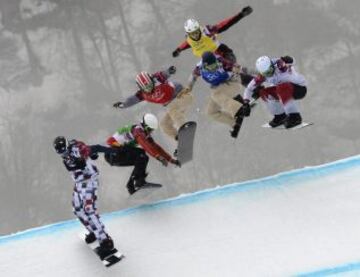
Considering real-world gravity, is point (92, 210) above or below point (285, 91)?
below

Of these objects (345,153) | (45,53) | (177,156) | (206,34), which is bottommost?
(345,153)

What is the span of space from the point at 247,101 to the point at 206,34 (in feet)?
5.70

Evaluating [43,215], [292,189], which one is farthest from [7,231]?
[292,189]

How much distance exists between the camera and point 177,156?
10688mm

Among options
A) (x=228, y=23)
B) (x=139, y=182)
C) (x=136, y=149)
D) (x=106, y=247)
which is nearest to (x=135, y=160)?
(x=136, y=149)

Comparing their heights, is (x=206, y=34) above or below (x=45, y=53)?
below

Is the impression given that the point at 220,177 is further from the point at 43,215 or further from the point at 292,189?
the point at 292,189

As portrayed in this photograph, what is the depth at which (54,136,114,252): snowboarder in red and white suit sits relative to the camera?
30.0 ft

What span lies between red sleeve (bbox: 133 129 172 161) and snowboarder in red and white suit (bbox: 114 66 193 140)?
0.99 metres

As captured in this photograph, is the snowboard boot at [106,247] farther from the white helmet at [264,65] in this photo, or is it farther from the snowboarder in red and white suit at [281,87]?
the white helmet at [264,65]

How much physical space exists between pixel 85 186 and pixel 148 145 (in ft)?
4.14

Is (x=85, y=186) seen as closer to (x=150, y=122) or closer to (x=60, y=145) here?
(x=60, y=145)

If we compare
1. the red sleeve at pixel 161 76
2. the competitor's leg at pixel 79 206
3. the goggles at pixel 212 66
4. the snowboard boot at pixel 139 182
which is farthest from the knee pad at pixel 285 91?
the competitor's leg at pixel 79 206

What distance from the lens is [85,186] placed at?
928 cm
